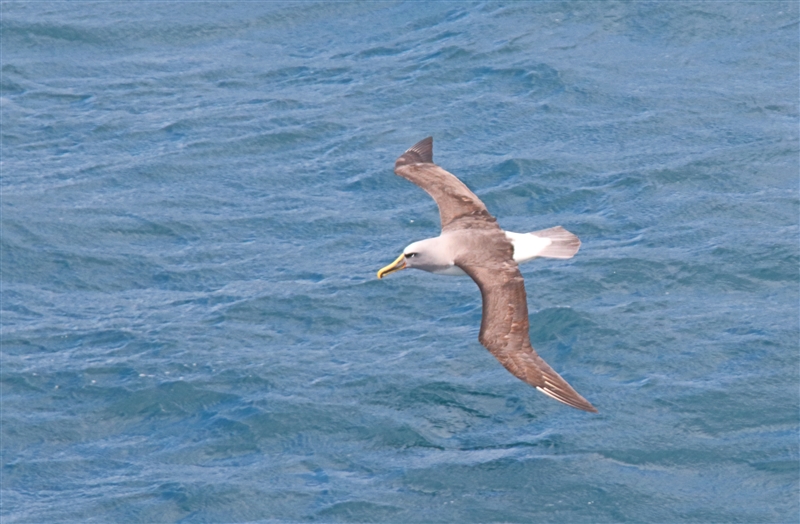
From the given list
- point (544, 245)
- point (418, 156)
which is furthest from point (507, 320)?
point (418, 156)

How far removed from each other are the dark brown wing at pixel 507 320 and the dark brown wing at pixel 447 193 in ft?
2.41

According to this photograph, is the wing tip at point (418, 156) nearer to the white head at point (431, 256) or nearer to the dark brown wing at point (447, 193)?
the dark brown wing at point (447, 193)

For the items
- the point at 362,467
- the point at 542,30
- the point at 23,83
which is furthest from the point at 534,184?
the point at 23,83

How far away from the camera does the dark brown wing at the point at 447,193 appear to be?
58.9 feet

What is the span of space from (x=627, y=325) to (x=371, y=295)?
4254mm

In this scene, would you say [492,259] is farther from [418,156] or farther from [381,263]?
[381,263]

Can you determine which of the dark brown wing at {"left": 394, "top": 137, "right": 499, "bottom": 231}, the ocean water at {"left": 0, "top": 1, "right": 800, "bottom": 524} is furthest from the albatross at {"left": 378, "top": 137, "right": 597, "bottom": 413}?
the ocean water at {"left": 0, "top": 1, "right": 800, "bottom": 524}

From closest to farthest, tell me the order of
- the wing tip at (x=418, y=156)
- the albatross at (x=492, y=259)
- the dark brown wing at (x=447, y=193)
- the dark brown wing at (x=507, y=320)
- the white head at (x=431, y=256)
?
the dark brown wing at (x=507, y=320)
the albatross at (x=492, y=259)
the white head at (x=431, y=256)
the dark brown wing at (x=447, y=193)
the wing tip at (x=418, y=156)

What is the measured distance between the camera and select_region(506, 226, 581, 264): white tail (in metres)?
17.2

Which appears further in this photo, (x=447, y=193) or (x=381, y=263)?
(x=381, y=263)

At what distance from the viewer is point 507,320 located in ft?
52.5

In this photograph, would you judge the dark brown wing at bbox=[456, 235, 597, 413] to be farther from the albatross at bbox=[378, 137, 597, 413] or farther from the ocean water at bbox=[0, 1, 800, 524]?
the ocean water at bbox=[0, 1, 800, 524]

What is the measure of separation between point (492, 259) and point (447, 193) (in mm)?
1918

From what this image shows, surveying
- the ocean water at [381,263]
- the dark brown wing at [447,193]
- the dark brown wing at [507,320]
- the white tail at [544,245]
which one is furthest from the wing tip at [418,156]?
the ocean water at [381,263]
